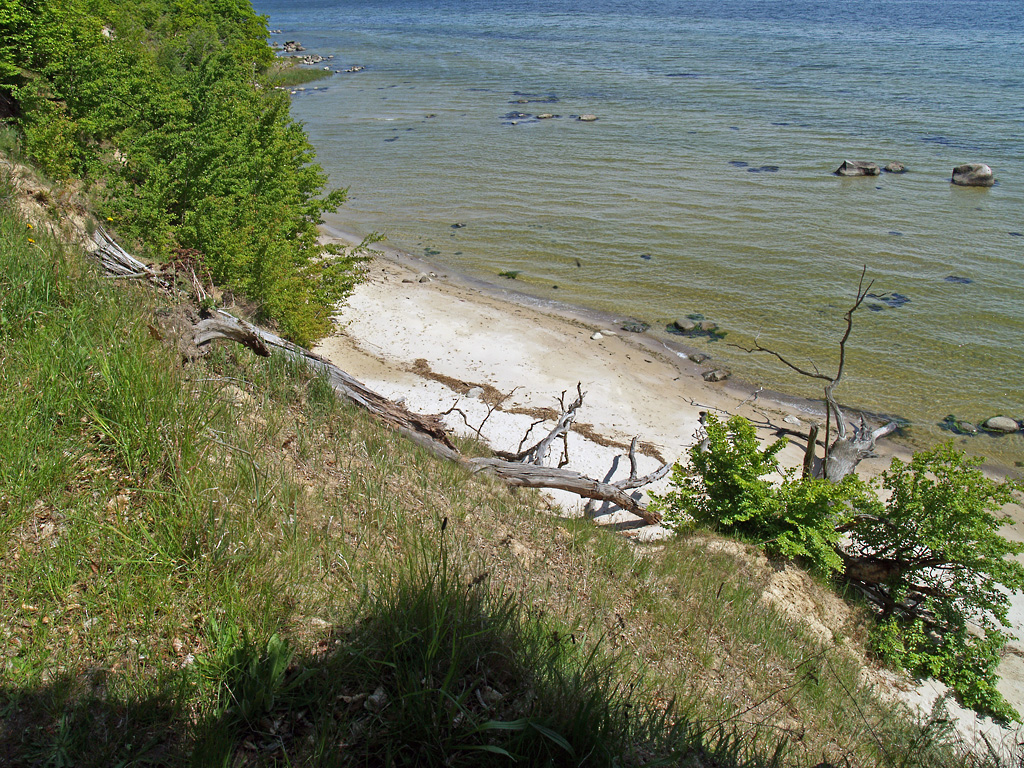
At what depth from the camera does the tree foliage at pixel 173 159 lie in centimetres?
1112

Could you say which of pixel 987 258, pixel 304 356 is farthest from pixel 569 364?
pixel 987 258

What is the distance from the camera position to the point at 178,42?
70.7ft

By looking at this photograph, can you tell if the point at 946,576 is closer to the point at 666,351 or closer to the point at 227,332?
the point at 666,351

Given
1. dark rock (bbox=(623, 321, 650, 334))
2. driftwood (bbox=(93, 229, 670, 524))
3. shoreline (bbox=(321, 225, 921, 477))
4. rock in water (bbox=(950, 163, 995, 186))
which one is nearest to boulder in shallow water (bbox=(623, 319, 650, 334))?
dark rock (bbox=(623, 321, 650, 334))

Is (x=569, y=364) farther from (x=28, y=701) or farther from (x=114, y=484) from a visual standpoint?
(x=28, y=701)

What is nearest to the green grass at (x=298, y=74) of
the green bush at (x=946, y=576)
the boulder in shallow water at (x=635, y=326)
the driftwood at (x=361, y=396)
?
the boulder in shallow water at (x=635, y=326)

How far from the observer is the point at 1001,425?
12.4m

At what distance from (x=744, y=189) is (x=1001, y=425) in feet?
46.8

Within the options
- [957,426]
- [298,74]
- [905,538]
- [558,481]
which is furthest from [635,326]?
[298,74]

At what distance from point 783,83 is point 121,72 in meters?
36.7

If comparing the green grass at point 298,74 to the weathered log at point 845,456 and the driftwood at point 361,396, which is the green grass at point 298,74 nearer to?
the driftwood at point 361,396

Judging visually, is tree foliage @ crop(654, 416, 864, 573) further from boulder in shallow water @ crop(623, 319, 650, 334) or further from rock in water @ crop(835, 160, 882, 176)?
rock in water @ crop(835, 160, 882, 176)

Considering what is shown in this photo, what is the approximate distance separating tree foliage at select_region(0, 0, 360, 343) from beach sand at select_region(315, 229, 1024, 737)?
1.51 m

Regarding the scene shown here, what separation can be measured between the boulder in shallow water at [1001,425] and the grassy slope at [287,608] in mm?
9195
